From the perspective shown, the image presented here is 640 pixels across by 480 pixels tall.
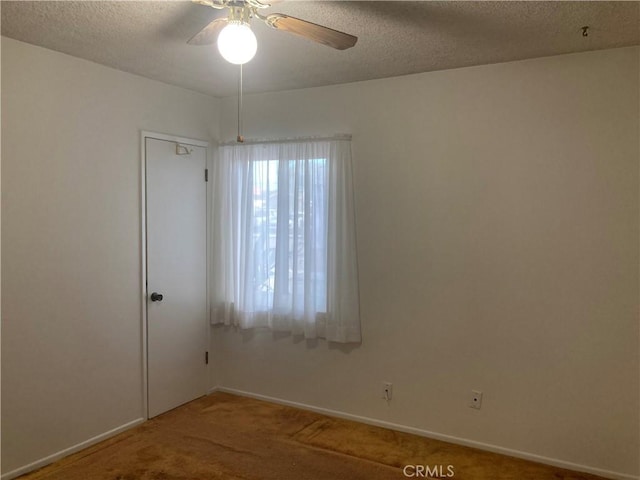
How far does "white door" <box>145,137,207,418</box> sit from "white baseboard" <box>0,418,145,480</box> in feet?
0.73

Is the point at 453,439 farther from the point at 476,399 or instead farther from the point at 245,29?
the point at 245,29

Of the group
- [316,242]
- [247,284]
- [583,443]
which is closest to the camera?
[583,443]

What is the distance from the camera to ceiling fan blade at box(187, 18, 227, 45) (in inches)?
83.4

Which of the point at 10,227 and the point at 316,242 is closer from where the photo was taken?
the point at 10,227

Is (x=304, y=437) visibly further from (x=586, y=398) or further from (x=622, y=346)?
(x=622, y=346)

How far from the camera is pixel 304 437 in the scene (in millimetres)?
3486

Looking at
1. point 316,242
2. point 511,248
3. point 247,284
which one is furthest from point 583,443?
point 247,284

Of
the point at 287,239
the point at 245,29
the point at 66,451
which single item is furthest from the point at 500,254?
the point at 66,451

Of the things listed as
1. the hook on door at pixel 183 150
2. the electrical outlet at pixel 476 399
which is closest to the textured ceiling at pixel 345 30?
the hook on door at pixel 183 150

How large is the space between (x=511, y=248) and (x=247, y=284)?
2.08 meters

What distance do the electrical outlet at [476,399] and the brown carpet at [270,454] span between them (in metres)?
0.29

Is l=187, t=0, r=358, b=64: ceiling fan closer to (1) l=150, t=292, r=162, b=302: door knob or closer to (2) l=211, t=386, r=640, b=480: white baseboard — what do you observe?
(1) l=150, t=292, r=162, b=302: door knob

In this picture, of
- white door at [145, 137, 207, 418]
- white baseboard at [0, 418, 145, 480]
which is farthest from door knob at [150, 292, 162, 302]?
white baseboard at [0, 418, 145, 480]

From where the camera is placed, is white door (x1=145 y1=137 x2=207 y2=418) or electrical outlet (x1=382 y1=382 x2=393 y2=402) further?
white door (x1=145 y1=137 x2=207 y2=418)
